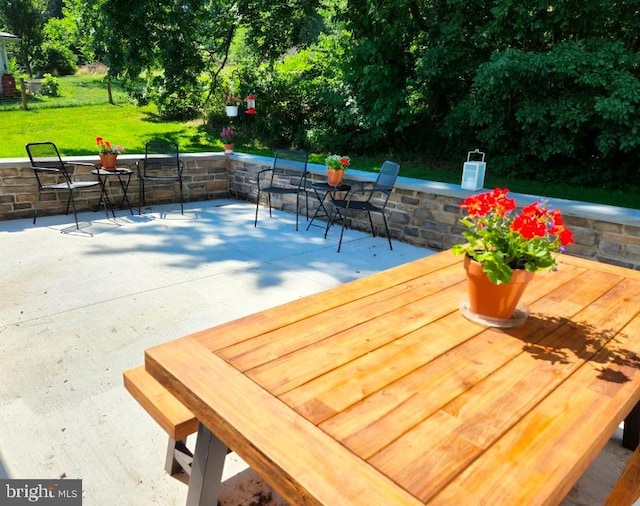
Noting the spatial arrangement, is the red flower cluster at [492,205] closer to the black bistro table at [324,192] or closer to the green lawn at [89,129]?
the black bistro table at [324,192]

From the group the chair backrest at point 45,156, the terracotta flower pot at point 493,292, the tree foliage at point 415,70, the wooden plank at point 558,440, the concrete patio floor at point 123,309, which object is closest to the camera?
the wooden plank at point 558,440

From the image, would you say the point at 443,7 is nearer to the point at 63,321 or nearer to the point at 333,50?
the point at 333,50

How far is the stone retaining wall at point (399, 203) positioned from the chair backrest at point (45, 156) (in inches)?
5.7

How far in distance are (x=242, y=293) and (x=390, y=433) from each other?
7.86 ft

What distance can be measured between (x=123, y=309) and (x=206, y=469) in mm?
1931

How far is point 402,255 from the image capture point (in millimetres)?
4207

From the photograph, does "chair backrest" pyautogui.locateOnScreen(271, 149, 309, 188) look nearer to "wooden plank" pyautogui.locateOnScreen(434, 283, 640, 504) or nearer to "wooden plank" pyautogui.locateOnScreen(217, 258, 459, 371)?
"wooden plank" pyautogui.locateOnScreen(217, 258, 459, 371)

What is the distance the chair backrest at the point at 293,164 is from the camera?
16.9 ft

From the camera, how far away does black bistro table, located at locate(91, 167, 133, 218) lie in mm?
5023

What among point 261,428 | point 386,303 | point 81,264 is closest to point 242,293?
point 81,264

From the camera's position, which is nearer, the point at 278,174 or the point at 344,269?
the point at 344,269

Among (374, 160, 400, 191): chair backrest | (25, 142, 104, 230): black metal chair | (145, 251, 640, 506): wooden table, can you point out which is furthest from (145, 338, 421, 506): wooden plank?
(25, 142, 104, 230): black metal chair

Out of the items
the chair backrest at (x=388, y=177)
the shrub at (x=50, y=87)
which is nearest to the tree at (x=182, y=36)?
the chair backrest at (x=388, y=177)

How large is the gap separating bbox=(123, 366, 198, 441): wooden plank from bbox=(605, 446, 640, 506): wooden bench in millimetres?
1124
